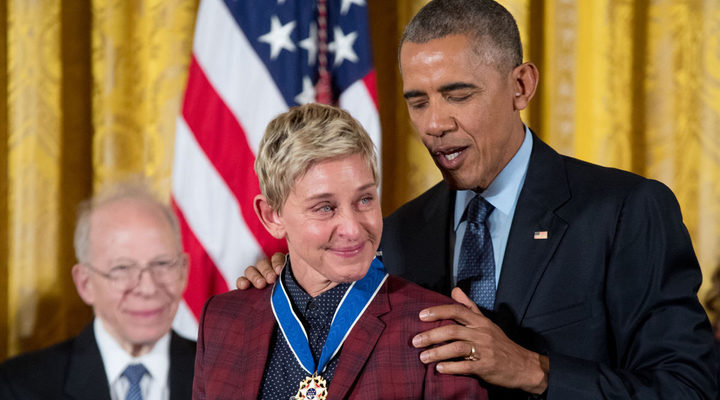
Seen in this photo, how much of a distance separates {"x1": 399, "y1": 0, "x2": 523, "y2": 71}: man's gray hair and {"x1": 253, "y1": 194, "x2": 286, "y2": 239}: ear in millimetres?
636

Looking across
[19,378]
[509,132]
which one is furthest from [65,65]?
[509,132]

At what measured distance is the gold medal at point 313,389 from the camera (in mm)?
1401

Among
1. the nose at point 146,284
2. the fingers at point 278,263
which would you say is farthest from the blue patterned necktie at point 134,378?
the fingers at point 278,263

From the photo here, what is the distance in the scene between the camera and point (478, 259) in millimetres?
1913

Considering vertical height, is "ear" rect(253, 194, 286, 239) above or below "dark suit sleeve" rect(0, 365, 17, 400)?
above

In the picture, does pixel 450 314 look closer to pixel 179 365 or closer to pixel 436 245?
pixel 436 245

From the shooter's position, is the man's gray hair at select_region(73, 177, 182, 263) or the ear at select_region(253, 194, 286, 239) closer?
the ear at select_region(253, 194, 286, 239)

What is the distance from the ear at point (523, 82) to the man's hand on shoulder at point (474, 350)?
61cm

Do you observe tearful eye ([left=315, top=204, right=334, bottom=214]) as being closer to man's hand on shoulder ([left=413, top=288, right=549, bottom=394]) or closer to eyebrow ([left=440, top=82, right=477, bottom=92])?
man's hand on shoulder ([left=413, top=288, right=549, bottom=394])

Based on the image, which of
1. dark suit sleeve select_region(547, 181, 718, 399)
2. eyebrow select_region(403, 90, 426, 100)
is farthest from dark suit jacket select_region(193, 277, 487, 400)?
eyebrow select_region(403, 90, 426, 100)

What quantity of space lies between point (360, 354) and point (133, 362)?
4.93 feet

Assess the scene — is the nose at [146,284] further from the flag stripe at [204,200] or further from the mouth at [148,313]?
the flag stripe at [204,200]

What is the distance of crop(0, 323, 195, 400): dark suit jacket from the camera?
2617 millimetres

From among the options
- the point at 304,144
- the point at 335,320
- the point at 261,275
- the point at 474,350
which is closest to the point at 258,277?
the point at 261,275
